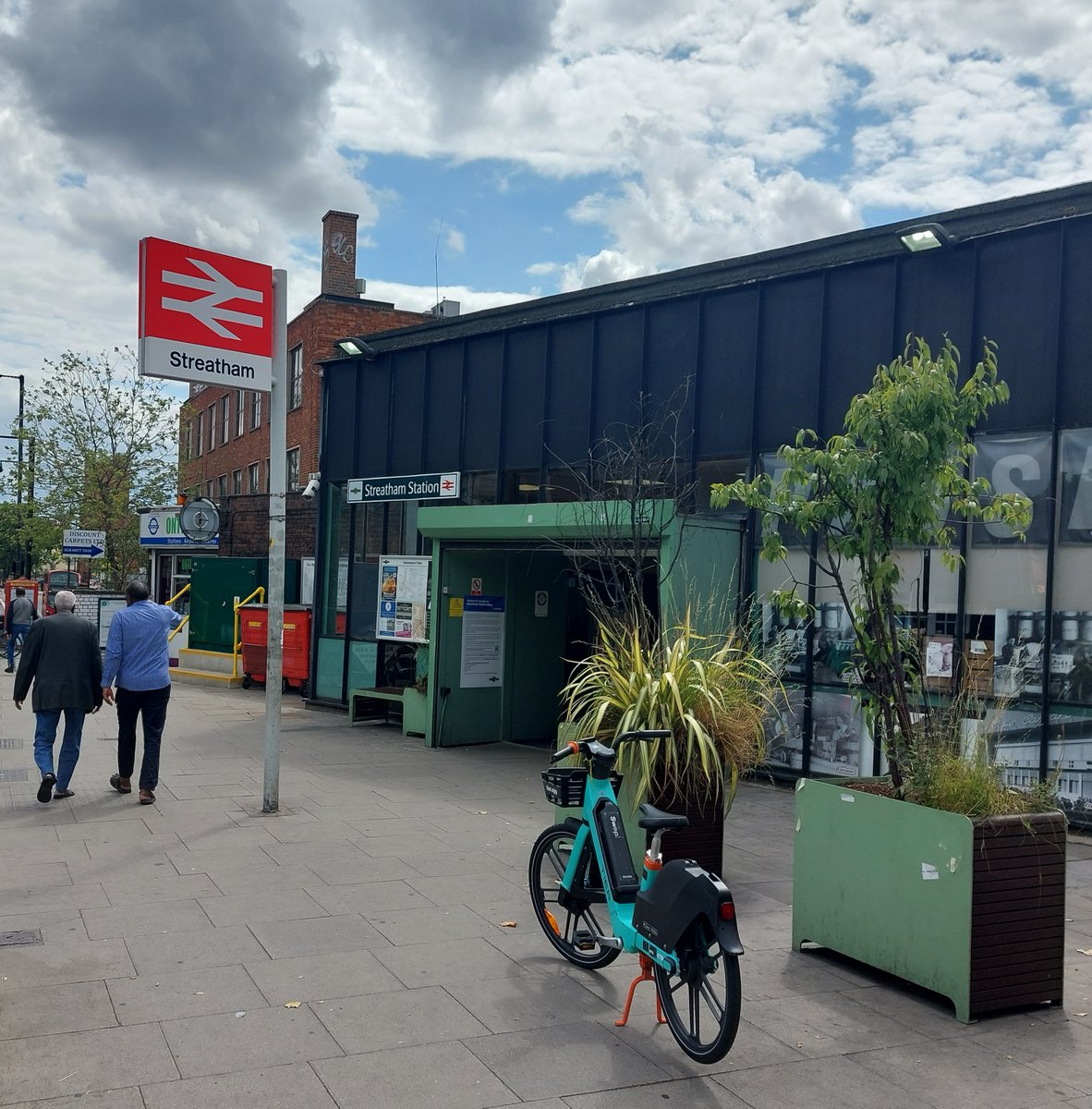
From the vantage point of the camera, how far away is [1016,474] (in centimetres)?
993

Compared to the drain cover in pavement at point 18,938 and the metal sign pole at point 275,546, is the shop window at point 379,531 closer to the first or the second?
the metal sign pole at point 275,546

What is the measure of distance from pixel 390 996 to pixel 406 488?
10619 mm

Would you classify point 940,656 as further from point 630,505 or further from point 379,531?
point 379,531

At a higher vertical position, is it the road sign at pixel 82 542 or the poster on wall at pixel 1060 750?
the road sign at pixel 82 542

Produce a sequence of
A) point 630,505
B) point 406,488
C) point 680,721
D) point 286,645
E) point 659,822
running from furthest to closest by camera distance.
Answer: point 286,645
point 406,488
point 630,505
point 680,721
point 659,822

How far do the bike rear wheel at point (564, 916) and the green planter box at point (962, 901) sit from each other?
4.20 ft

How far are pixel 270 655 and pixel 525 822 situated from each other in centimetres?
242

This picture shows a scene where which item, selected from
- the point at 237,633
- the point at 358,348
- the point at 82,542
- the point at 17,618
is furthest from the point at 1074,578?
the point at 82,542

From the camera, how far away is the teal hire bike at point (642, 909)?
441 cm

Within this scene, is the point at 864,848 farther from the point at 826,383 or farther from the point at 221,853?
the point at 826,383

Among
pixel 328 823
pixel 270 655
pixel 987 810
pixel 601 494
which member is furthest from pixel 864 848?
pixel 601 494

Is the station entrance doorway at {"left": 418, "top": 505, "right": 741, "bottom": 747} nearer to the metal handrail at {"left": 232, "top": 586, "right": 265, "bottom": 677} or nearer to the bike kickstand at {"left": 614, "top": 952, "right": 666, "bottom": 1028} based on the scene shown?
the bike kickstand at {"left": 614, "top": 952, "right": 666, "bottom": 1028}

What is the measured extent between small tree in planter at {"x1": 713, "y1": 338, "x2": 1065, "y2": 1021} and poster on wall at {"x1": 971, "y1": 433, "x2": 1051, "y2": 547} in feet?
12.1

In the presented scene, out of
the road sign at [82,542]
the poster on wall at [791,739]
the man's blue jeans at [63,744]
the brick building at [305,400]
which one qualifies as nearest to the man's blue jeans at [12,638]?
the road sign at [82,542]
